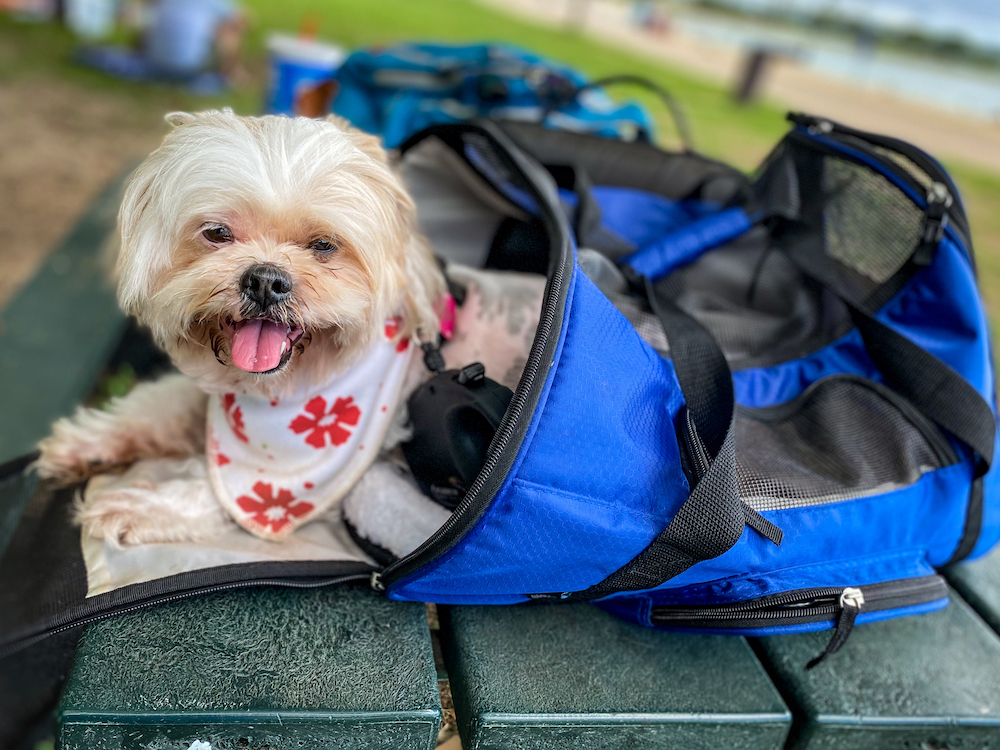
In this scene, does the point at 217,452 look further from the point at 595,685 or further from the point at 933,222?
the point at 933,222

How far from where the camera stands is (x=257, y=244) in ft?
5.18

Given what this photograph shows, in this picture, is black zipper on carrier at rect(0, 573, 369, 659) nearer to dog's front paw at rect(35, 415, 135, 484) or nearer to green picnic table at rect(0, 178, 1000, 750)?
green picnic table at rect(0, 178, 1000, 750)

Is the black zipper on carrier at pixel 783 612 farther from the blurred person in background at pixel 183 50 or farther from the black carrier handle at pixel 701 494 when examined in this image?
the blurred person in background at pixel 183 50

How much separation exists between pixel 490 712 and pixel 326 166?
107 centimetres

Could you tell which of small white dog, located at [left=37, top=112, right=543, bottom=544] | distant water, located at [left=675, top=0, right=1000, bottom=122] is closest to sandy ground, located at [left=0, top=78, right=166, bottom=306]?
small white dog, located at [left=37, top=112, right=543, bottom=544]

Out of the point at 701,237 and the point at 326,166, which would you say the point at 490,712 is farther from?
the point at 701,237

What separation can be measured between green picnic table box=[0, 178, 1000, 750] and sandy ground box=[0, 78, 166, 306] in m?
2.32

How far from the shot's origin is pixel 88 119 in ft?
18.2

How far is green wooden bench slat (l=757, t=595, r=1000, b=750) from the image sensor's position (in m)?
1.67

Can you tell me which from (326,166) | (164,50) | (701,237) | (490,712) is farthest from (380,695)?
(164,50)

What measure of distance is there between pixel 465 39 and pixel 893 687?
1095 centimetres

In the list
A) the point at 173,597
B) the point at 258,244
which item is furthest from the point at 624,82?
the point at 173,597

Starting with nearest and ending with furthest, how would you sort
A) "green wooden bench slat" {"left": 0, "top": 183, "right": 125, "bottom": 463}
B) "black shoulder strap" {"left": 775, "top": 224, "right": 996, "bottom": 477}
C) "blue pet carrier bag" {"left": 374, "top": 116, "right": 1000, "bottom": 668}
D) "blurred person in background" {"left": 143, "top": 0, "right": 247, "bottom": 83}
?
"blue pet carrier bag" {"left": 374, "top": 116, "right": 1000, "bottom": 668} → "black shoulder strap" {"left": 775, "top": 224, "right": 996, "bottom": 477} → "green wooden bench slat" {"left": 0, "top": 183, "right": 125, "bottom": 463} → "blurred person in background" {"left": 143, "top": 0, "right": 247, "bottom": 83}

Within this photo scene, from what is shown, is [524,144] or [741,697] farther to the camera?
[524,144]
